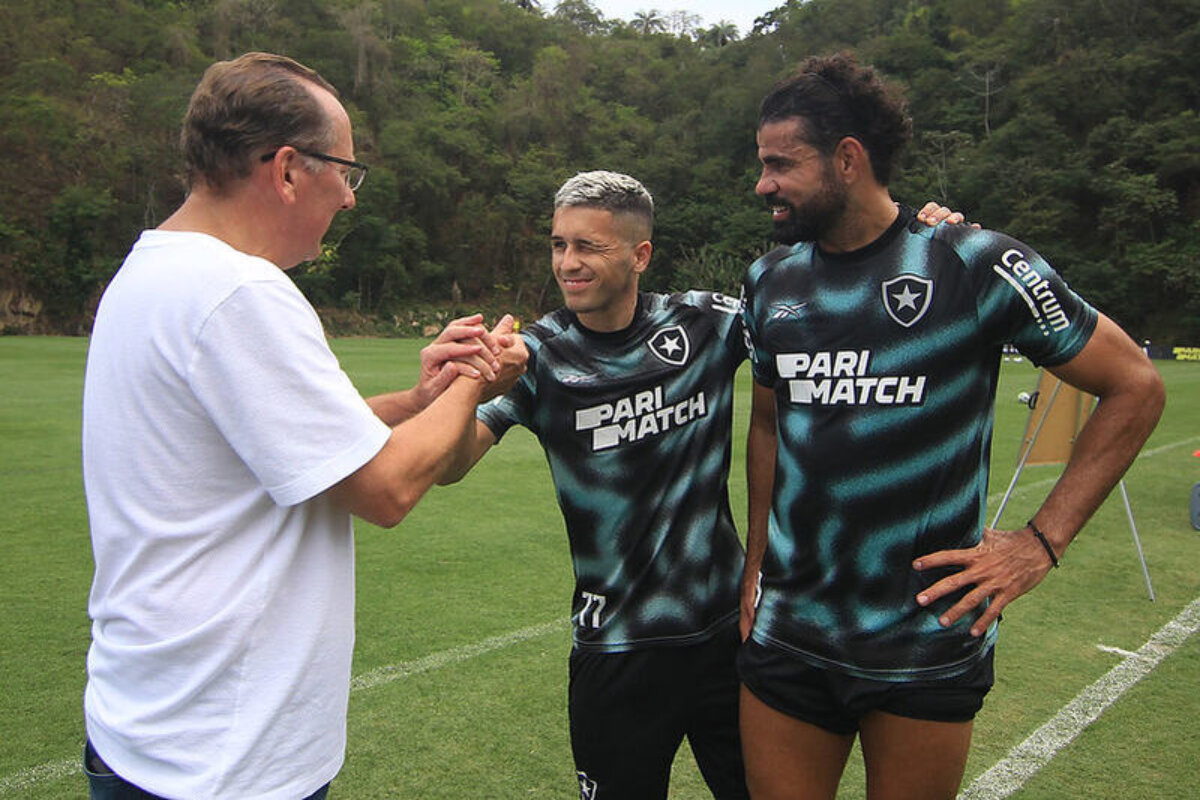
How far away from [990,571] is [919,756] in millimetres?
491

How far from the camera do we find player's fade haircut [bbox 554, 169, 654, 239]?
2.92 meters

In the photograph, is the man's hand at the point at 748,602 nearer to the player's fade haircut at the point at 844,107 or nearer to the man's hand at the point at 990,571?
the man's hand at the point at 990,571

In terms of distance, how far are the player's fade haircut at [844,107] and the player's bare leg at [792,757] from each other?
146 centimetres

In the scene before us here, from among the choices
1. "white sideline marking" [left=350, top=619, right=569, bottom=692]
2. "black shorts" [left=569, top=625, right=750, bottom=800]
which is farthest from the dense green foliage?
"black shorts" [left=569, top=625, right=750, bottom=800]

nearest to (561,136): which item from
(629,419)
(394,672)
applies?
(394,672)

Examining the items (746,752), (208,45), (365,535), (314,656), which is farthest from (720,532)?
(208,45)

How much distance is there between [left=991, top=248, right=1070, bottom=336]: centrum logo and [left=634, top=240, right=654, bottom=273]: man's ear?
3.61 ft

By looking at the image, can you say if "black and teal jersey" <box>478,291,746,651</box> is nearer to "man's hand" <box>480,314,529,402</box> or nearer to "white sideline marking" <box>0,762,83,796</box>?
"man's hand" <box>480,314,529,402</box>

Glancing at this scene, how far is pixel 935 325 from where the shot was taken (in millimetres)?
2369

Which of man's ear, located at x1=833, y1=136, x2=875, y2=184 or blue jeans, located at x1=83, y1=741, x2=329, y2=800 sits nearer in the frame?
blue jeans, located at x1=83, y1=741, x2=329, y2=800

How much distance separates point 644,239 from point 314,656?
1.73 meters

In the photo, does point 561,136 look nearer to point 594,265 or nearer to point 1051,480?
point 1051,480

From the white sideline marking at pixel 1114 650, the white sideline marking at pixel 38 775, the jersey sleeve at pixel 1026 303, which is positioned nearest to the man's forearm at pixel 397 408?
the jersey sleeve at pixel 1026 303

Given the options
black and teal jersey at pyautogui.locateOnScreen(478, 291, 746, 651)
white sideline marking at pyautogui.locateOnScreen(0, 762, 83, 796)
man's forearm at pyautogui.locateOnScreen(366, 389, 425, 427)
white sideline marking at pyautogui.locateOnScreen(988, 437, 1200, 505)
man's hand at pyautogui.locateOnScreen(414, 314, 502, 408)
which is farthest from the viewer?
white sideline marking at pyautogui.locateOnScreen(988, 437, 1200, 505)
